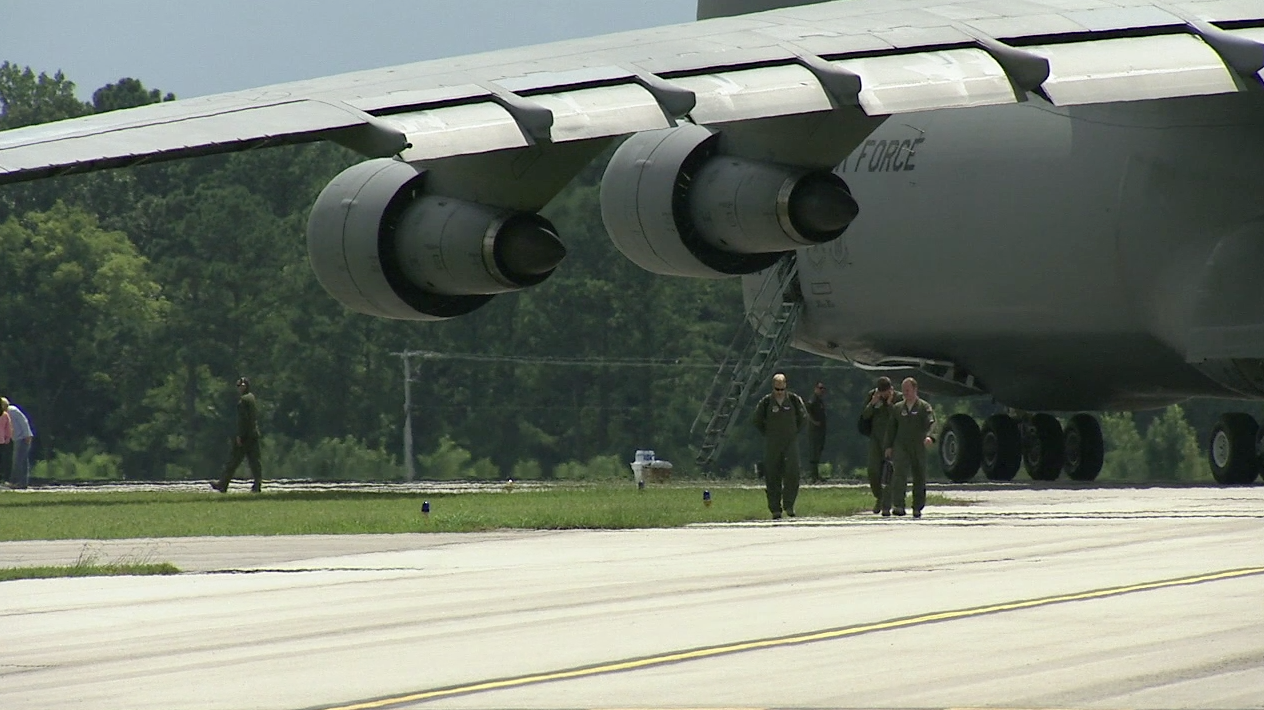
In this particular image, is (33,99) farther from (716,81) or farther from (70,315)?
(716,81)

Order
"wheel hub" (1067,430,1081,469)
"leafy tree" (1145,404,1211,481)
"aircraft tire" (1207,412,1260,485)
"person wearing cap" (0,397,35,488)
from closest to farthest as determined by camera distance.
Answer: "aircraft tire" (1207,412,1260,485) → "wheel hub" (1067,430,1081,469) → "person wearing cap" (0,397,35,488) → "leafy tree" (1145,404,1211,481)

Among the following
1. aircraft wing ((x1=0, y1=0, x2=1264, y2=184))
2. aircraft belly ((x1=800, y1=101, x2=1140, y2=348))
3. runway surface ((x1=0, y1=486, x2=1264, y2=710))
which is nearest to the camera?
aircraft wing ((x1=0, y1=0, x2=1264, y2=184))

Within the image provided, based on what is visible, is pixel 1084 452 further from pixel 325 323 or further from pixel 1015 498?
pixel 325 323

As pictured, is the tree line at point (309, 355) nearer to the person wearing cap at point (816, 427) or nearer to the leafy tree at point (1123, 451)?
the leafy tree at point (1123, 451)

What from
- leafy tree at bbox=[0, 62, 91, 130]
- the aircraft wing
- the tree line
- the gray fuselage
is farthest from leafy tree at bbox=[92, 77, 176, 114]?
the aircraft wing

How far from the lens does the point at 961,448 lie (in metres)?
34.9

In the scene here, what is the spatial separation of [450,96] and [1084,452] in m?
26.3

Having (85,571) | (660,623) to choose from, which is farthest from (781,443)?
(660,623)

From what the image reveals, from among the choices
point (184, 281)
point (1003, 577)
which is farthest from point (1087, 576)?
point (184, 281)

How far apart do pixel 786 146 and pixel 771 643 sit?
377 centimetres

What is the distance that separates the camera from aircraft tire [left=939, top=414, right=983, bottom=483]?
114 feet

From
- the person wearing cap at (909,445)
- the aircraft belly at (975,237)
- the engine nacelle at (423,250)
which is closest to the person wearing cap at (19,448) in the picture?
the aircraft belly at (975,237)

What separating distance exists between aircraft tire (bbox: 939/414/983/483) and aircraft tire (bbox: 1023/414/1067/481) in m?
0.85

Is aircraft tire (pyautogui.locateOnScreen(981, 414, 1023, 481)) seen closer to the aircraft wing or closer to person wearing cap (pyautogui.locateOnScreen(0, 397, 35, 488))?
person wearing cap (pyautogui.locateOnScreen(0, 397, 35, 488))
